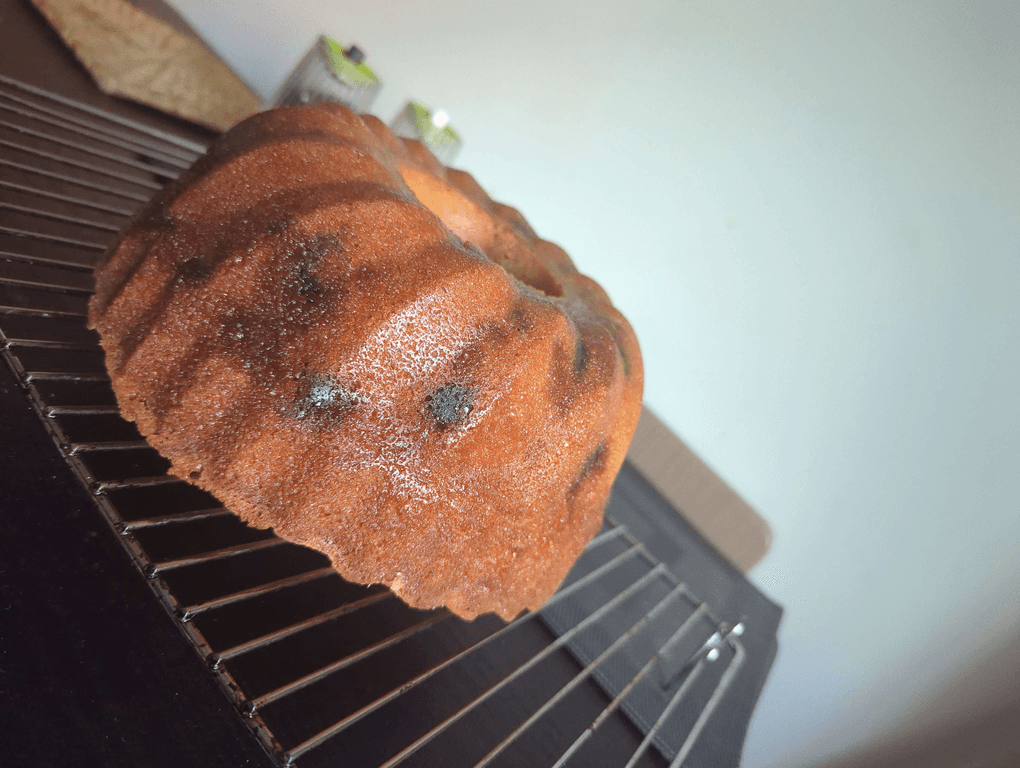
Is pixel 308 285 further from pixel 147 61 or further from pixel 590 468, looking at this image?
pixel 147 61

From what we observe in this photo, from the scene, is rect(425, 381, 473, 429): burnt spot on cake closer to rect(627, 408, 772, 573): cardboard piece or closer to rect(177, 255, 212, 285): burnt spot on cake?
rect(177, 255, 212, 285): burnt spot on cake

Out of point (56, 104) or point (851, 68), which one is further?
point (851, 68)

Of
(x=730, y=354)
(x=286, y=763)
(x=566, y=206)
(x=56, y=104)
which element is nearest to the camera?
(x=286, y=763)

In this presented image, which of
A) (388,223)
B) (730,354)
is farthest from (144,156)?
(730,354)

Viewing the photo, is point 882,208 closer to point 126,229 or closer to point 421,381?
point 421,381

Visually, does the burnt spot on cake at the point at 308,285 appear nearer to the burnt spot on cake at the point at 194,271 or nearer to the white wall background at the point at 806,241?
the burnt spot on cake at the point at 194,271

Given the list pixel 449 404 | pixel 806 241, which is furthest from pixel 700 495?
pixel 449 404

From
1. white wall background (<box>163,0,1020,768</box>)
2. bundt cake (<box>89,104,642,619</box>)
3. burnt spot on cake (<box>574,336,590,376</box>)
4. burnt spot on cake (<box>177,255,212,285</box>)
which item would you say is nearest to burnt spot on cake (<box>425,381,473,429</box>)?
bundt cake (<box>89,104,642,619</box>)
